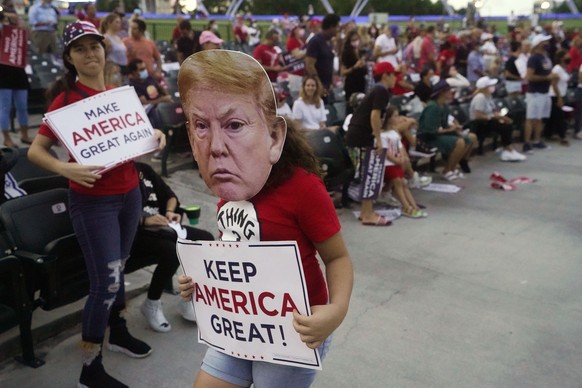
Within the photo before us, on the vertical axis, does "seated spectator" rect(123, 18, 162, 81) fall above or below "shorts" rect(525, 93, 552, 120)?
above

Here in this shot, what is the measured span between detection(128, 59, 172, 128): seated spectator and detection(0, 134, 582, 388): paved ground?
1.25 metres

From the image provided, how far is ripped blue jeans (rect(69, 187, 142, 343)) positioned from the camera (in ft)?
8.73

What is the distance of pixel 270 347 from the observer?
1.73 meters

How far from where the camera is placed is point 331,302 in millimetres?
1722

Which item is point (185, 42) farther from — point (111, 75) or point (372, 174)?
point (111, 75)

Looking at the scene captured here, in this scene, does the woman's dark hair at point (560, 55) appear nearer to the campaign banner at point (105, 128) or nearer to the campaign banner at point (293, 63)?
the campaign banner at point (293, 63)

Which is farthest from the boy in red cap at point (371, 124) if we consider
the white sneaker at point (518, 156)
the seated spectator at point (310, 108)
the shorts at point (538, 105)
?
the shorts at point (538, 105)

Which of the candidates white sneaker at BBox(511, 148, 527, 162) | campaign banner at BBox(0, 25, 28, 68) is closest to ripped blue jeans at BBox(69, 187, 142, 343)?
campaign banner at BBox(0, 25, 28, 68)

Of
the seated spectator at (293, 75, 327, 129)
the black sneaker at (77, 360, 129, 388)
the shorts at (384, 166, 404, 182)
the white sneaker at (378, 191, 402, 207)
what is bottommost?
the white sneaker at (378, 191, 402, 207)

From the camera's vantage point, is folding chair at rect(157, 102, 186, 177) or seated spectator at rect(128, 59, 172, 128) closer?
folding chair at rect(157, 102, 186, 177)

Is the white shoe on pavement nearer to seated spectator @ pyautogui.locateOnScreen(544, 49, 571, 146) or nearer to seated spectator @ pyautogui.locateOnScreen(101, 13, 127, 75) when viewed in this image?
seated spectator @ pyautogui.locateOnScreen(101, 13, 127, 75)

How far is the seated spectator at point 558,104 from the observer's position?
34.3ft

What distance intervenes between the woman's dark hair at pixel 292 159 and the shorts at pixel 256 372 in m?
0.59

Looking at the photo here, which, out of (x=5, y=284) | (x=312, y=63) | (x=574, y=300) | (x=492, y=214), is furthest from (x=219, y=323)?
(x=312, y=63)
